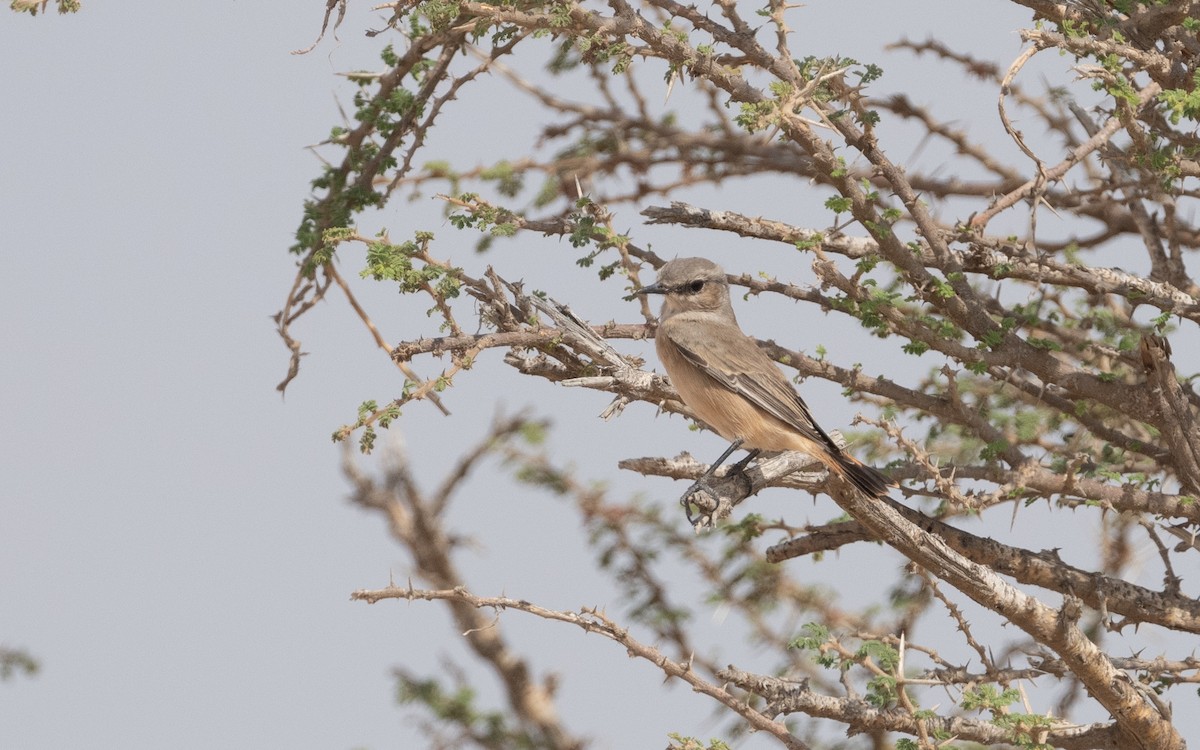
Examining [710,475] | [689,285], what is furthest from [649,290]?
[710,475]

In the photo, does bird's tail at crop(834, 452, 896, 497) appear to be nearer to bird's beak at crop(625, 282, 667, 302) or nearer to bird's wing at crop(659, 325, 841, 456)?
bird's wing at crop(659, 325, 841, 456)

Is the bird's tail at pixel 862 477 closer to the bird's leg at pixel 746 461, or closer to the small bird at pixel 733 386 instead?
the small bird at pixel 733 386

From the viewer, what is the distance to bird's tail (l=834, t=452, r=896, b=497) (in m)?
5.88

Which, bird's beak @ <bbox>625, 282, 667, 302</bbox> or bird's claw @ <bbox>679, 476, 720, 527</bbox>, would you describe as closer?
bird's claw @ <bbox>679, 476, 720, 527</bbox>

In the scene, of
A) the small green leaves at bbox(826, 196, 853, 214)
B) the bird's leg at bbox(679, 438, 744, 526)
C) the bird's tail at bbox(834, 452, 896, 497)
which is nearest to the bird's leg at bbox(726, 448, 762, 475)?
the bird's leg at bbox(679, 438, 744, 526)

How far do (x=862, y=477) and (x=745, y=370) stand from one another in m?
1.18

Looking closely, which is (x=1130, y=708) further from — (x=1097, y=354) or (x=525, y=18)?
(x=525, y=18)

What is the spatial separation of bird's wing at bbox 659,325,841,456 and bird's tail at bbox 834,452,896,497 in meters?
0.58

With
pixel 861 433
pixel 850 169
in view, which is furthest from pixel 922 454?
pixel 861 433

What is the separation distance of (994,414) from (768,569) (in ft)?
5.65

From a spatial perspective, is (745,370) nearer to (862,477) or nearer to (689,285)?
(689,285)

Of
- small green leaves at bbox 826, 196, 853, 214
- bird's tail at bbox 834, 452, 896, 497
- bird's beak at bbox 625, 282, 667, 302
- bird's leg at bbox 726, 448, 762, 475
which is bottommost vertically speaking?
bird's tail at bbox 834, 452, 896, 497

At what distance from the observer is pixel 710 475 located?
6.55 meters

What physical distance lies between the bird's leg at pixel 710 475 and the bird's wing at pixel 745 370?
287 mm
